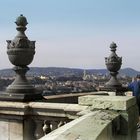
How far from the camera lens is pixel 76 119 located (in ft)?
14.1

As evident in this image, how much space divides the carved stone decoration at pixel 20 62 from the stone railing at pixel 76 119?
11.7 inches

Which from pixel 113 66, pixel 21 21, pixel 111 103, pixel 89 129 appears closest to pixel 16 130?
pixel 21 21

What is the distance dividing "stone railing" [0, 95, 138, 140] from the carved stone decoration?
0.97 feet

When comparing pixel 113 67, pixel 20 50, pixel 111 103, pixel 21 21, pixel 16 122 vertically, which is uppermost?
pixel 21 21

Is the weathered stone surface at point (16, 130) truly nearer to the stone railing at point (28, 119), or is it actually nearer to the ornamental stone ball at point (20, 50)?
the stone railing at point (28, 119)

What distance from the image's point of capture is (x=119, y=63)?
14156 mm

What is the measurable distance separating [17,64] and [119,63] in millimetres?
6771

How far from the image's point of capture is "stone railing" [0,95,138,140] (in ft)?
11.7

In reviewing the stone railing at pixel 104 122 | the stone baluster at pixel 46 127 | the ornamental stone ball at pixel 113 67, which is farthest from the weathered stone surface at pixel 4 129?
the ornamental stone ball at pixel 113 67

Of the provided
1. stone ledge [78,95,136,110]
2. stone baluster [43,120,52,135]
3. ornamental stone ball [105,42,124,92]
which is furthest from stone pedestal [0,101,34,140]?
ornamental stone ball [105,42,124,92]

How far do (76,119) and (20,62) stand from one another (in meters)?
3.72

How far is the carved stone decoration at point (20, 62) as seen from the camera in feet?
25.1

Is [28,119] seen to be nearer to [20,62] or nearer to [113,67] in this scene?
[20,62]

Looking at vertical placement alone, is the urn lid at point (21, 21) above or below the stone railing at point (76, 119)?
above
